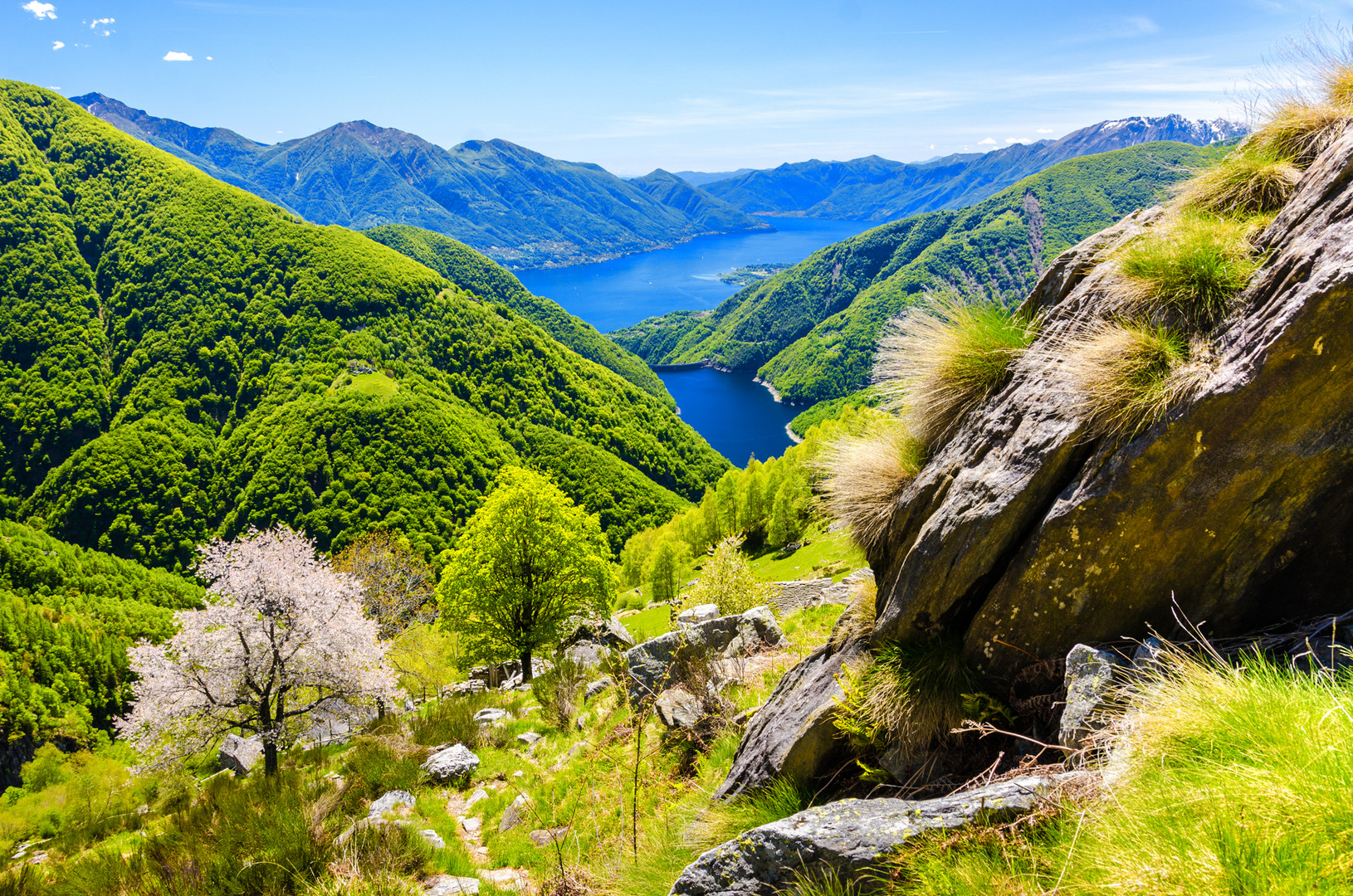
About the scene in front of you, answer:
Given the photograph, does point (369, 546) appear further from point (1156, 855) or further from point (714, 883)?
point (1156, 855)

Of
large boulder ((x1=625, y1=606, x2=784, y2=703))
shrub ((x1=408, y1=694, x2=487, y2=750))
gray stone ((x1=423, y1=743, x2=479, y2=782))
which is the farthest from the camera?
shrub ((x1=408, y1=694, x2=487, y2=750))

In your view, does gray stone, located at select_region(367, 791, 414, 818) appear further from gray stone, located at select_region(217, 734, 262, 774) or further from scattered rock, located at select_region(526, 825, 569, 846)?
gray stone, located at select_region(217, 734, 262, 774)

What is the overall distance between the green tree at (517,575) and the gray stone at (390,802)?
1165 cm

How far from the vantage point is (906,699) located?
480 cm

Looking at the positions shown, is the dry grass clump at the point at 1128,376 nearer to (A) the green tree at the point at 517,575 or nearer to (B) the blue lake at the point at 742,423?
(A) the green tree at the point at 517,575

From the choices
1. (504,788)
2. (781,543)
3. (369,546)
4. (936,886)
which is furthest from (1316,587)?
(781,543)

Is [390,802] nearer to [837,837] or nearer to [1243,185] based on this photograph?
[837,837]

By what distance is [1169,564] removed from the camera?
156 inches

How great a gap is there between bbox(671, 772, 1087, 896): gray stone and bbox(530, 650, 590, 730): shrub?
31.1 feet

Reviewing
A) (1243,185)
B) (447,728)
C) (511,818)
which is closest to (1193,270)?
(1243,185)

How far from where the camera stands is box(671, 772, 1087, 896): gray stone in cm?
323

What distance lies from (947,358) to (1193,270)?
1.90 m

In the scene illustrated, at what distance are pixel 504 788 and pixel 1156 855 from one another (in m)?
9.84

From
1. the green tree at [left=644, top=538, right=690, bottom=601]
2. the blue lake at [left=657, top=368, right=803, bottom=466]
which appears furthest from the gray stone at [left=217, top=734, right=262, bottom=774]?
the blue lake at [left=657, top=368, right=803, bottom=466]
